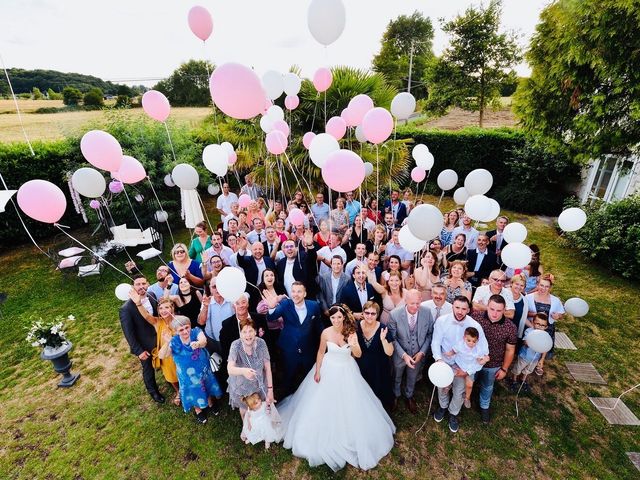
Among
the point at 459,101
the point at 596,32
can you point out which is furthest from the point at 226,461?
the point at 459,101

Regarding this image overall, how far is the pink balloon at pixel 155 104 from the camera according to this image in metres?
5.44

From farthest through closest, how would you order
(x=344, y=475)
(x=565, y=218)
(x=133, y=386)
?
(x=565, y=218)
(x=133, y=386)
(x=344, y=475)

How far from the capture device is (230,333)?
395cm

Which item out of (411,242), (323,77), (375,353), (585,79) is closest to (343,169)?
(411,242)

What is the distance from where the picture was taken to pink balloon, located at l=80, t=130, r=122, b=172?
435cm

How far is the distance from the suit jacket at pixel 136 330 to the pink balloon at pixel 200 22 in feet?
14.0

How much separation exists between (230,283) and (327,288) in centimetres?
172

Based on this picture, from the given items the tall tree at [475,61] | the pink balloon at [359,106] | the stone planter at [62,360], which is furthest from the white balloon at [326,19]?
the tall tree at [475,61]

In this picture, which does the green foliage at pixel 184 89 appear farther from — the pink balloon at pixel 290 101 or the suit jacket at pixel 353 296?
the suit jacket at pixel 353 296

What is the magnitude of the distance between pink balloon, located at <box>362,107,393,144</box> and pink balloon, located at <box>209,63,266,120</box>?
5.47 ft

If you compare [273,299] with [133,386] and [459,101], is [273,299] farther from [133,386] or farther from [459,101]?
→ [459,101]

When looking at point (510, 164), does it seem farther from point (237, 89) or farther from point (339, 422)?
point (339, 422)

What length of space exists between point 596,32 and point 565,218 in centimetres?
322

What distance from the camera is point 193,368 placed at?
3.96 meters
